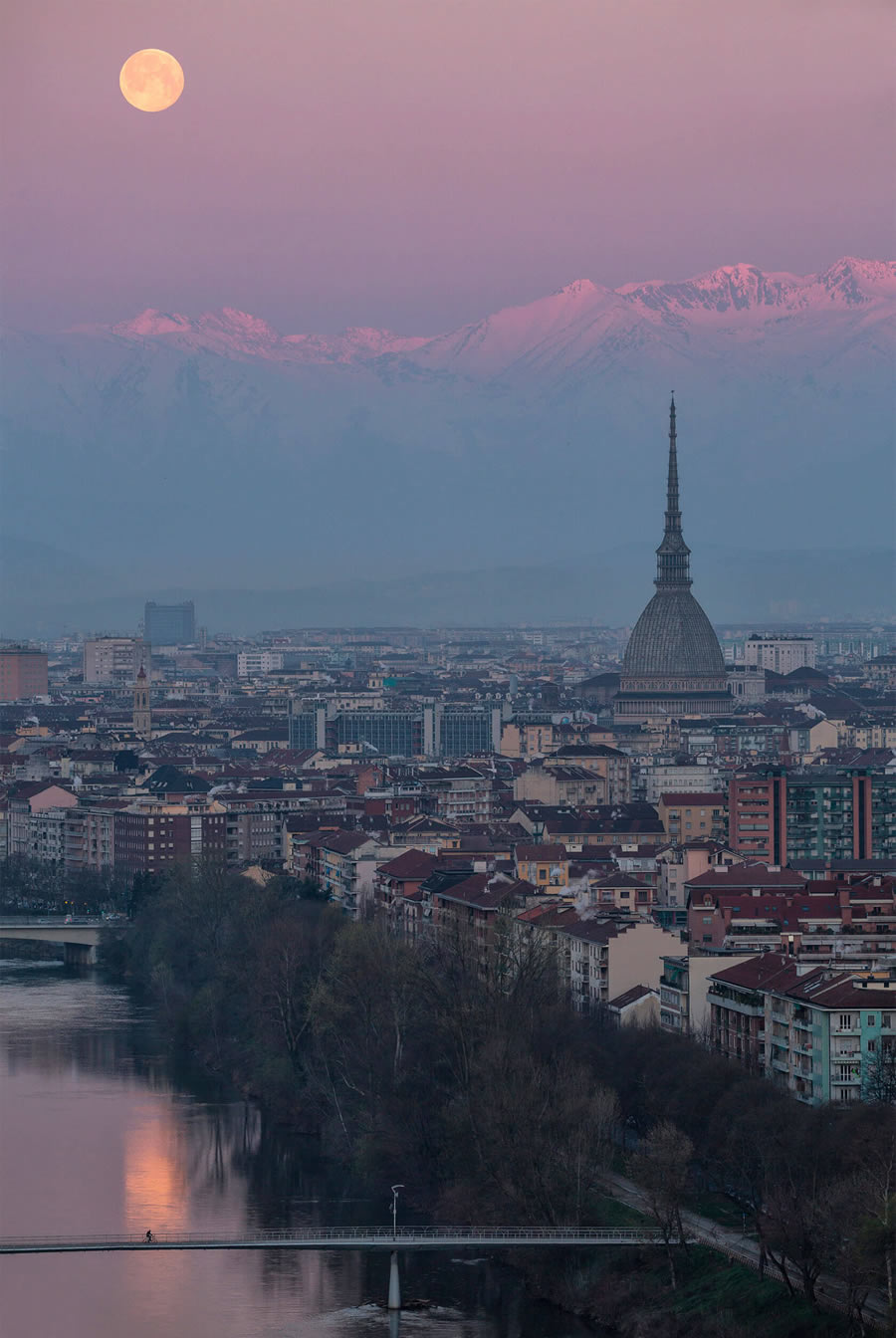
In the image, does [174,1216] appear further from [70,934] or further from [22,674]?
[22,674]

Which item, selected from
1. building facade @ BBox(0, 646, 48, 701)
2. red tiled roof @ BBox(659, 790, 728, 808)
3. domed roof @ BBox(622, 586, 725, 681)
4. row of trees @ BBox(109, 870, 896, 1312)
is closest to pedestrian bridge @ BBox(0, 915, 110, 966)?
red tiled roof @ BBox(659, 790, 728, 808)

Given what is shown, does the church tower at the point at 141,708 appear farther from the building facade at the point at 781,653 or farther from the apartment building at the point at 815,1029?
the apartment building at the point at 815,1029

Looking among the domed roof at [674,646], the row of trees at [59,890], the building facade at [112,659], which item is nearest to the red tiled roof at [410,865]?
the row of trees at [59,890]

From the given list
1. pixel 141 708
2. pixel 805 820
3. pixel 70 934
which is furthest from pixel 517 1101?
pixel 141 708

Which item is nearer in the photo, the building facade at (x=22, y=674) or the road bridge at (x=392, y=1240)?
the road bridge at (x=392, y=1240)

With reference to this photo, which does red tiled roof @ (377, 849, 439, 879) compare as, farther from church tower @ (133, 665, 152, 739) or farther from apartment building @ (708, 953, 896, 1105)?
church tower @ (133, 665, 152, 739)

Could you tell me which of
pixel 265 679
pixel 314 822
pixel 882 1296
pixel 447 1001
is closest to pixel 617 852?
pixel 314 822
